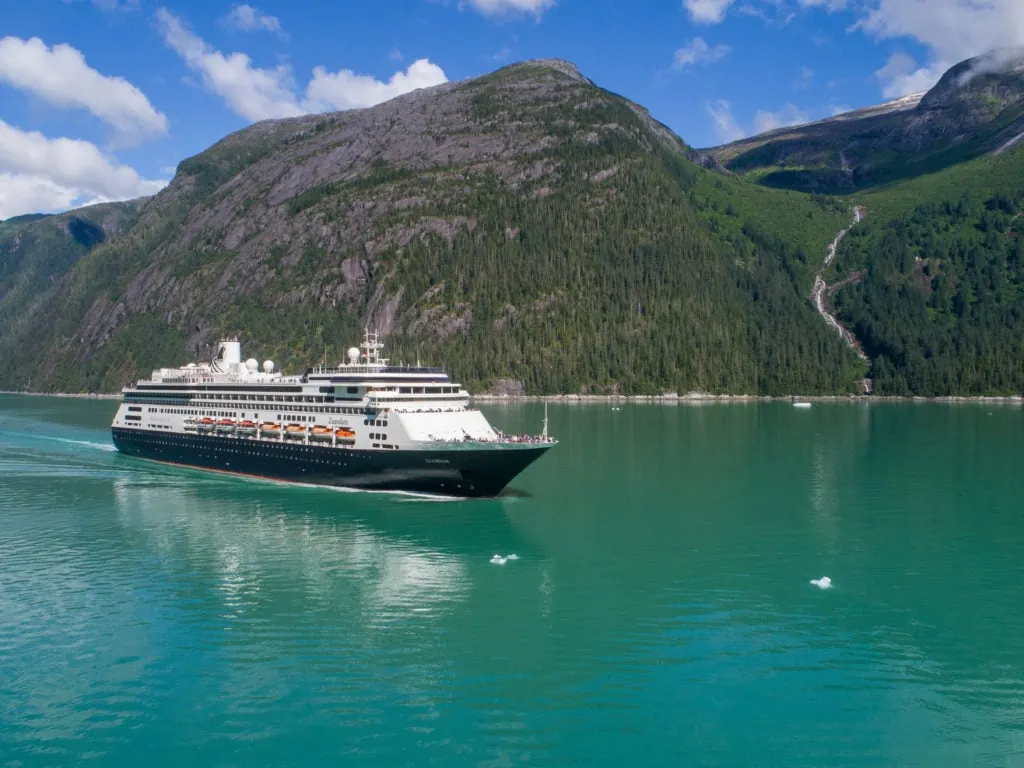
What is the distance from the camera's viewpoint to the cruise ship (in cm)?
6706

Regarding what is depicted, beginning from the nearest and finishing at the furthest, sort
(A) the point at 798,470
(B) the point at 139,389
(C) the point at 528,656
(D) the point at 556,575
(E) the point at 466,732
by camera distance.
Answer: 1. (E) the point at 466,732
2. (C) the point at 528,656
3. (D) the point at 556,575
4. (A) the point at 798,470
5. (B) the point at 139,389

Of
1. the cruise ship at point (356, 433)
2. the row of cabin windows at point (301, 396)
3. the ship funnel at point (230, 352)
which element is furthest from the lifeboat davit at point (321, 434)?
the ship funnel at point (230, 352)

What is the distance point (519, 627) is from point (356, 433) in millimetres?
36366

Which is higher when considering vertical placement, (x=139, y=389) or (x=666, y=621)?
(x=139, y=389)

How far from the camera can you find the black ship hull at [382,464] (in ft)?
217

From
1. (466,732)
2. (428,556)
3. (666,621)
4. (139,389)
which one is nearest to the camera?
(466,732)

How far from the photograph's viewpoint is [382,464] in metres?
69.2

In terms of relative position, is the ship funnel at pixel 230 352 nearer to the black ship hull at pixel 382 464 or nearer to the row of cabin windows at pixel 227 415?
the row of cabin windows at pixel 227 415

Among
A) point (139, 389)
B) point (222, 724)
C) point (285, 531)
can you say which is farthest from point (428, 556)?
point (139, 389)

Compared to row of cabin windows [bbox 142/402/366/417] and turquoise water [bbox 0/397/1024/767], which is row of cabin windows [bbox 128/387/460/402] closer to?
row of cabin windows [bbox 142/402/366/417]

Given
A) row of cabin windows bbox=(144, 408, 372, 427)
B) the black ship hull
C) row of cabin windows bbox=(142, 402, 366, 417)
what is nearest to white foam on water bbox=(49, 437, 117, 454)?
row of cabin windows bbox=(144, 408, 372, 427)

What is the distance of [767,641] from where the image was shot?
122 ft

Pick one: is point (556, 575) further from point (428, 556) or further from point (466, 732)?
point (466, 732)

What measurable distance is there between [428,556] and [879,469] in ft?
196
